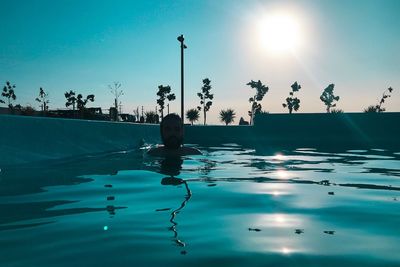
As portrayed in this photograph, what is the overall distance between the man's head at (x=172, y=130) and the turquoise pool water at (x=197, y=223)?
498 centimetres

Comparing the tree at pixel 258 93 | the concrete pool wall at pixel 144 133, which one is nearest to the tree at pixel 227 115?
the tree at pixel 258 93

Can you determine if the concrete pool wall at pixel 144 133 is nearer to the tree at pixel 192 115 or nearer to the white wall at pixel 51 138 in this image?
the white wall at pixel 51 138

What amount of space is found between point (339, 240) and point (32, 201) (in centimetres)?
328

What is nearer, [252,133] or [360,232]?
[360,232]

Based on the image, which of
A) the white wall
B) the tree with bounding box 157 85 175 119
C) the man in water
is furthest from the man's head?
the tree with bounding box 157 85 175 119

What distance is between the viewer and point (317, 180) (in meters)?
6.22

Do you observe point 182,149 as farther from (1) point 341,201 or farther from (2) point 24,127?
(1) point 341,201

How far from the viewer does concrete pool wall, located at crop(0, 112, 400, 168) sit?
8289 millimetres

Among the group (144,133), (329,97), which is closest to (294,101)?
(329,97)

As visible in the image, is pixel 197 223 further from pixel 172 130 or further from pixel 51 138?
pixel 172 130

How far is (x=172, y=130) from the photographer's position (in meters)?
11.1

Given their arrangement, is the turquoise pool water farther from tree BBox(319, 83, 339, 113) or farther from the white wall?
tree BBox(319, 83, 339, 113)

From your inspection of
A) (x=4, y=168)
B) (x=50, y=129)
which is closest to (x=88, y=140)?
(x=50, y=129)

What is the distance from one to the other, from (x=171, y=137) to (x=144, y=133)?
850cm
